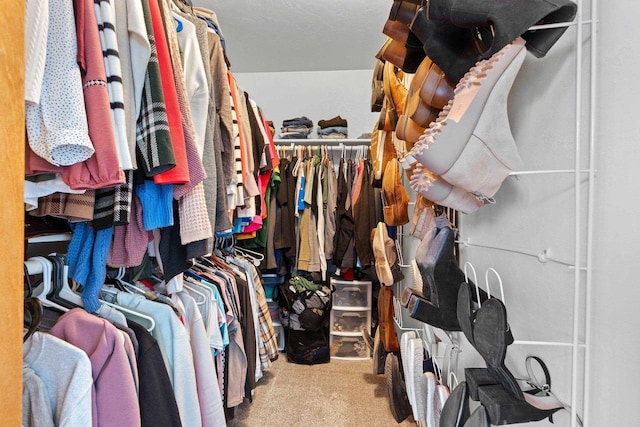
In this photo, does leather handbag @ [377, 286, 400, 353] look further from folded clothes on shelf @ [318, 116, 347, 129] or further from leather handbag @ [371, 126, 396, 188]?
folded clothes on shelf @ [318, 116, 347, 129]

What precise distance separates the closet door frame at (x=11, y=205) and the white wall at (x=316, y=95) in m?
2.90

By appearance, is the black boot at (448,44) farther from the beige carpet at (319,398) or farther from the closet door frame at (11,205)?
the beige carpet at (319,398)

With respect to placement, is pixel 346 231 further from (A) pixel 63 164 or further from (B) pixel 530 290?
(A) pixel 63 164

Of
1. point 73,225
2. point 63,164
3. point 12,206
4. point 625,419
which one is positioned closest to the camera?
point 12,206

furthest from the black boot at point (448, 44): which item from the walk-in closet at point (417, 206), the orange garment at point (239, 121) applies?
the orange garment at point (239, 121)

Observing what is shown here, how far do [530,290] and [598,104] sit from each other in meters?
0.35

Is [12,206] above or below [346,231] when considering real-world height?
above

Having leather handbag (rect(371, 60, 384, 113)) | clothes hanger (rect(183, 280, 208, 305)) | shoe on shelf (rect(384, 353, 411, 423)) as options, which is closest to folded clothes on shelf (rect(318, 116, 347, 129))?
leather handbag (rect(371, 60, 384, 113))

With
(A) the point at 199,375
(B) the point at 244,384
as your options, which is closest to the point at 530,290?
(A) the point at 199,375

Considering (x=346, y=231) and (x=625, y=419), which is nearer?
(x=625, y=419)

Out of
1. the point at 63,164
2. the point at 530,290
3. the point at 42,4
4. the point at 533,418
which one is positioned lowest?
the point at 533,418

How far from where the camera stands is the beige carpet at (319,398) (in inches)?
74.2

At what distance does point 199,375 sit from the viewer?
109 cm

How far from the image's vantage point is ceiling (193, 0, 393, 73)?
2.13 metres
